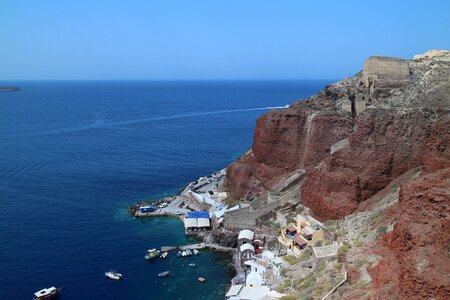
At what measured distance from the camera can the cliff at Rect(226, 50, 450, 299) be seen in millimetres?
29984

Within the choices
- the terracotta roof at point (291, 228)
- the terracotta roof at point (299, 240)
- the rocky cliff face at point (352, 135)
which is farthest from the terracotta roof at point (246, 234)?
the rocky cliff face at point (352, 135)

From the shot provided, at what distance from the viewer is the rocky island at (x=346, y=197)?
3145cm

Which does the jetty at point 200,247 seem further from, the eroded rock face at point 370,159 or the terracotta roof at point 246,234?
the eroded rock face at point 370,159

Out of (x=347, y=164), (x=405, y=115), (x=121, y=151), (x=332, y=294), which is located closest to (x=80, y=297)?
(x=332, y=294)

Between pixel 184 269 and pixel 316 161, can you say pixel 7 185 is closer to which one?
pixel 184 269

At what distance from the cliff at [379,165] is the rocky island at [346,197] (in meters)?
0.12

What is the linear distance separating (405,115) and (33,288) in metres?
46.9

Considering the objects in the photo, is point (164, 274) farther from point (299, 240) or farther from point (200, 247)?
point (299, 240)

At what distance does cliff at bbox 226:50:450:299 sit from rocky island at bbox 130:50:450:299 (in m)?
0.12

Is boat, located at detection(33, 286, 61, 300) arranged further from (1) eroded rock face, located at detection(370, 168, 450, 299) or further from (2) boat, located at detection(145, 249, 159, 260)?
(1) eroded rock face, located at detection(370, 168, 450, 299)

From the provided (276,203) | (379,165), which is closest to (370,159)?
(379,165)

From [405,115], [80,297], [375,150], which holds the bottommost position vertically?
[80,297]

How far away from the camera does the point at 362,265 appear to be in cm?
3844

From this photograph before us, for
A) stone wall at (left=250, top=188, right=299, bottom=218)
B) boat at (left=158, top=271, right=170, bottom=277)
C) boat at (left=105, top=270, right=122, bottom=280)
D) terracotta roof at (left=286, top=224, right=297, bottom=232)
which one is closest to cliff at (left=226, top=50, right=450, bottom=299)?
stone wall at (left=250, top=188, right=299, bottom=218)
